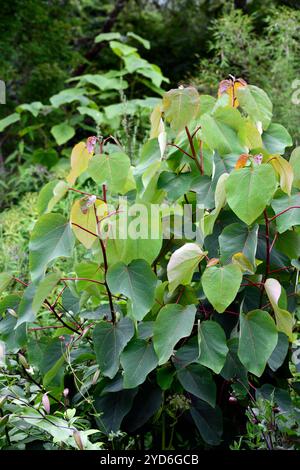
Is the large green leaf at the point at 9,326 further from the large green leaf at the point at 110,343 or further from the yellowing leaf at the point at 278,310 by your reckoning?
the yellowing leaf at the point at 278,310

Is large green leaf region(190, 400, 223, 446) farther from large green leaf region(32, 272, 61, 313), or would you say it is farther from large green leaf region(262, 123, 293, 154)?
large green leaf region(262, 123, 293, 154)

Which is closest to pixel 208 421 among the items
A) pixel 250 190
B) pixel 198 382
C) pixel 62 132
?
pixel 198 382

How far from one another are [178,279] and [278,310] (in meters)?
0.22

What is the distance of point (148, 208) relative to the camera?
59.4 inches

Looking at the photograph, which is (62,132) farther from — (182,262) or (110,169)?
(182,262)

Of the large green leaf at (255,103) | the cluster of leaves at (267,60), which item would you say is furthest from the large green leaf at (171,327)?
the cluster of leaves at (267,60)

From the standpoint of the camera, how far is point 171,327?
4.74 ft

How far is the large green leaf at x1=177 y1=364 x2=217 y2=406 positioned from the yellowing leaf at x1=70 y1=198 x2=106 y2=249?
0.36 meters

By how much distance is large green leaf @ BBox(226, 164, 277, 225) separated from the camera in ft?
4.59

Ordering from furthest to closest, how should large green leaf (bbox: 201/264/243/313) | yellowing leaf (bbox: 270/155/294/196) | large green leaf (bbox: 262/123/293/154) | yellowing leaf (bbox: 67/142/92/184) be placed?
large green leaf (bbox: 262/123/293/154) → yellowing leaf (bbox: 67/142/92/184) → yellowing leaf (bbox: 270/155/294/196) → large green leaf (bbox: 201/264/243/313)

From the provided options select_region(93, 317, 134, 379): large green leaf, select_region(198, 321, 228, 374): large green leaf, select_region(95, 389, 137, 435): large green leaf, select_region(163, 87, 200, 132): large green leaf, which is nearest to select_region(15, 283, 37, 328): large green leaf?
select_region(93, 317, 134, 379): large green leaf
